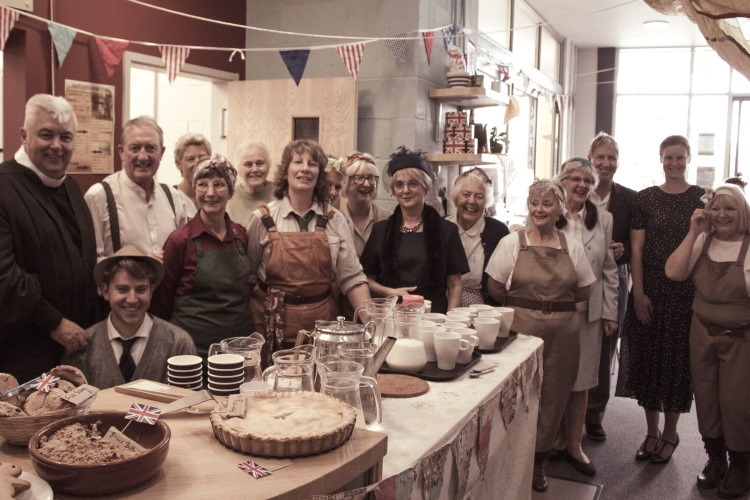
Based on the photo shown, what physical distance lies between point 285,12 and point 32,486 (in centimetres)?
452

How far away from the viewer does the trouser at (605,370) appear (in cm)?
404

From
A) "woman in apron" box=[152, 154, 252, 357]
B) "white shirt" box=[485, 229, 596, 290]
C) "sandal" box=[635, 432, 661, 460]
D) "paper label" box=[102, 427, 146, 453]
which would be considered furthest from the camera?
"sandal" box=[635, 432, 661, 460]

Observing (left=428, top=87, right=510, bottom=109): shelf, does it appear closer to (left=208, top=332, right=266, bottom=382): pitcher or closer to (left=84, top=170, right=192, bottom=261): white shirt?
(left=84, top=170, right=192, bottom=261): white shirt

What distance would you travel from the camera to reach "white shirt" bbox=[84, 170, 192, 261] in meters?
2.58

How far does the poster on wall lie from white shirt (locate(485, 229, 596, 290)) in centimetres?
232

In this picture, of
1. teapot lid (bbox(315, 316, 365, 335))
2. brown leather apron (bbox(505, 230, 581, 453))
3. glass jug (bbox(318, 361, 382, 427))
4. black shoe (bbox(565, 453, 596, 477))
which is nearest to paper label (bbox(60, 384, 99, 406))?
glass jug (bbox(318, 361, 382, 427))

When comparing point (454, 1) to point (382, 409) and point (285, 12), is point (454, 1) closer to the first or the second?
point (285, 12)

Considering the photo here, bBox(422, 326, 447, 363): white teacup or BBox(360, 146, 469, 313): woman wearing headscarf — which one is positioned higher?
BBox(360, 146, 469, 313): woman wearing headscarf

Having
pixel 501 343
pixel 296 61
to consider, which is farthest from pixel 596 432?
pixel 296 61

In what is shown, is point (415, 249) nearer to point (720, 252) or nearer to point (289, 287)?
point (289, 287)

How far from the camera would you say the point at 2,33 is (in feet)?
10.3

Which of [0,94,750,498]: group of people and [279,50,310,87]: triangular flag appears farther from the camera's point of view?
[279,50,310,87]: triangular flag

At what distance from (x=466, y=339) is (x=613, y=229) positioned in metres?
2.11

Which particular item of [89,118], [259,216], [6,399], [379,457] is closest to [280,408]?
[379,457]
